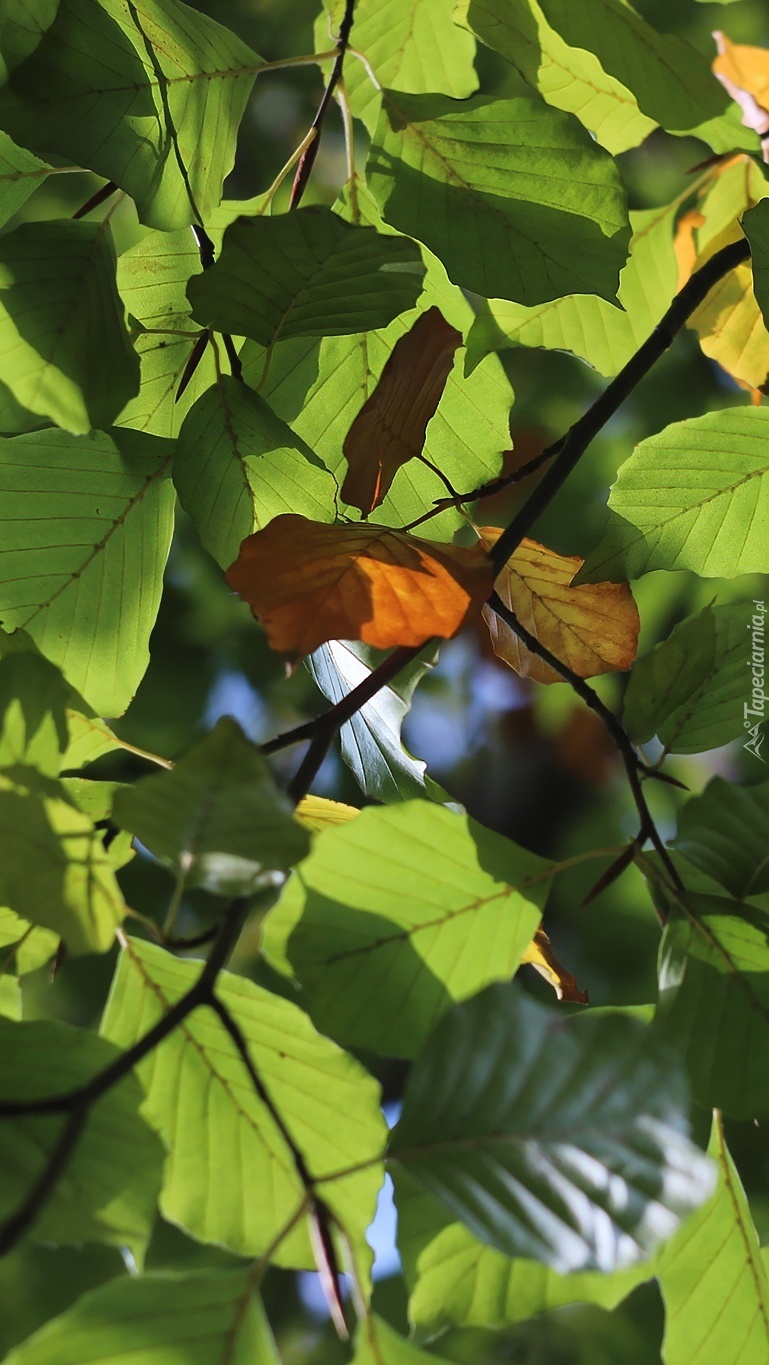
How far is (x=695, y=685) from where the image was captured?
522 mm

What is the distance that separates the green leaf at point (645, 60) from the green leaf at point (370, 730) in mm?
324

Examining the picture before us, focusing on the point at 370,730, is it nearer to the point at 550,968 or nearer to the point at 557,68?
the point at 550,968

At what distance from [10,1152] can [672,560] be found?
408 millimetres

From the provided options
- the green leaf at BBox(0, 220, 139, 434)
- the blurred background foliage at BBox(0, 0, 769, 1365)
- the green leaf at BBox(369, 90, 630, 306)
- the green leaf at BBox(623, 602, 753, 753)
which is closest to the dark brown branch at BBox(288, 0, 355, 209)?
the green leaf at BBox(369, 90, 630, 306)

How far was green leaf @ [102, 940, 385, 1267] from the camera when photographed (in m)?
0.42

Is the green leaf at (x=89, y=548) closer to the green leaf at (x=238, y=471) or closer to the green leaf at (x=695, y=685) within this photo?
the green leaf at (x=238, y=471)

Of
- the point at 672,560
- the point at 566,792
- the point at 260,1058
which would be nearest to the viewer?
the point at 260,1058

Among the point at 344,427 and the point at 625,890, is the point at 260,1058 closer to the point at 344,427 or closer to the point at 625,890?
the point at 344,427

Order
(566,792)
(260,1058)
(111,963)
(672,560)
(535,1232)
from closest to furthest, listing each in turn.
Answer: (535,1232), (260,1058), (672,560), (111,963), (566,792)

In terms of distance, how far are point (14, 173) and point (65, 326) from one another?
0.13 metres

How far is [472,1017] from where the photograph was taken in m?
0.35

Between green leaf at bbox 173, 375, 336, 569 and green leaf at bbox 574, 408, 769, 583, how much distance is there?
15 centimetres

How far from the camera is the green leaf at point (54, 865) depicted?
322 mm

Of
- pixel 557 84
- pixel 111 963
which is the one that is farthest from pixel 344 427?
pixel 111 963
